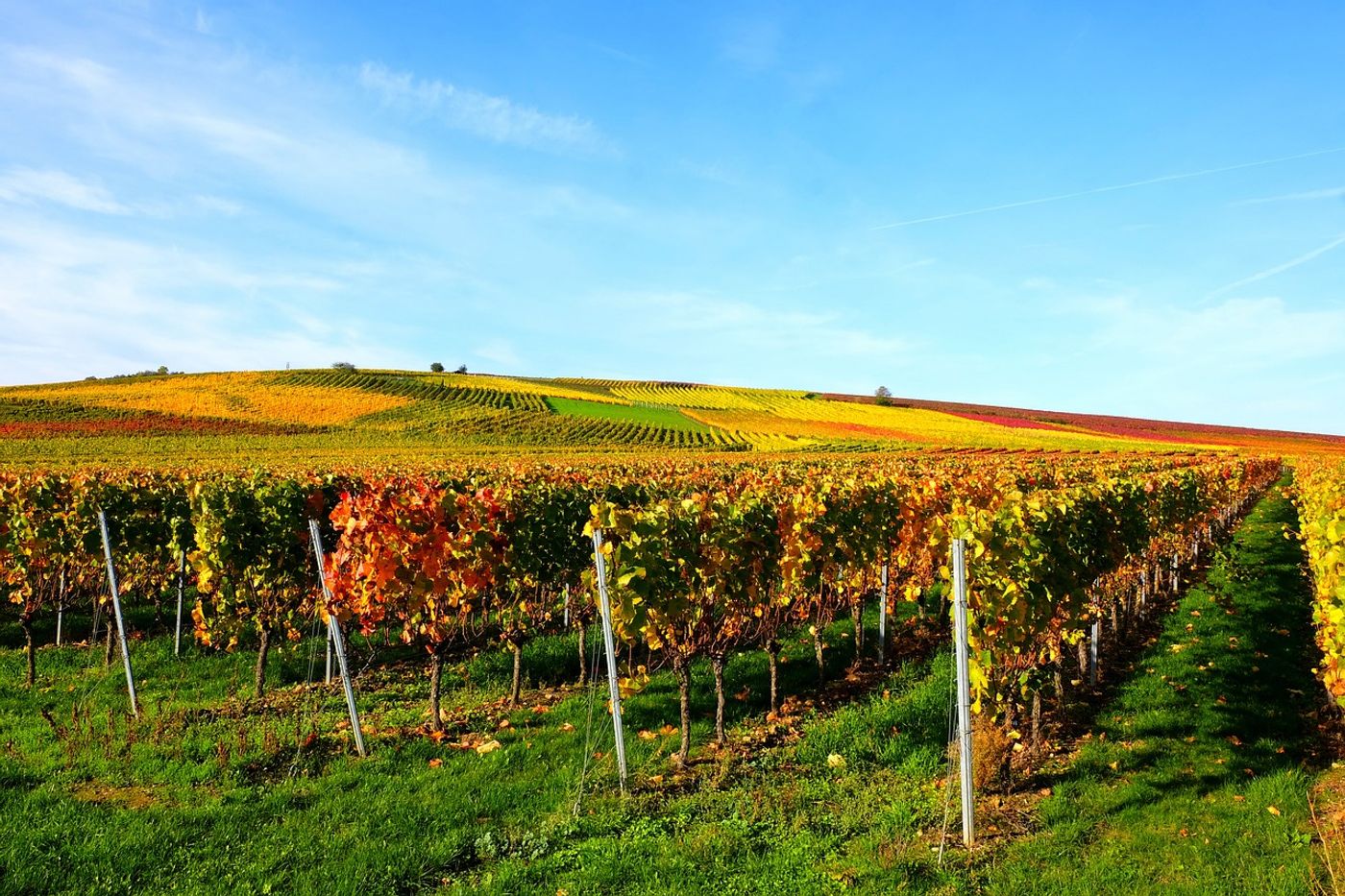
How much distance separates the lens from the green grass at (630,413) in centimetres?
7219

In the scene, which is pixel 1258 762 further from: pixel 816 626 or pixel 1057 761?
pixel 816 626

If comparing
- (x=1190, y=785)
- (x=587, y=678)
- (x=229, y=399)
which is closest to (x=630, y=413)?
(x=229, y=399)

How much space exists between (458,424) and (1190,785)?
67.3m

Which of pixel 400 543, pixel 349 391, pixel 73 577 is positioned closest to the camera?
pixel 400 543

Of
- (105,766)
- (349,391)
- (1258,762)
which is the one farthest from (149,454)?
(1258,762)

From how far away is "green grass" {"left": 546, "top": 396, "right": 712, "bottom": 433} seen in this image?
72.2m

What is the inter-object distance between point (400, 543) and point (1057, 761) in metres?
6.54

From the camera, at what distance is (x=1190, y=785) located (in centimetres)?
597

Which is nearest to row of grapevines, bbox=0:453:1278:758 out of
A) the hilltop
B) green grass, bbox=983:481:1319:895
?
green grass, bbox=983:481:1319:895

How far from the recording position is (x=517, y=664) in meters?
8.27

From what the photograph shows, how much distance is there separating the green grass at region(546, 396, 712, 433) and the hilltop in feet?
0.82

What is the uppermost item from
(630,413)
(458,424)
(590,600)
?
(630,413)

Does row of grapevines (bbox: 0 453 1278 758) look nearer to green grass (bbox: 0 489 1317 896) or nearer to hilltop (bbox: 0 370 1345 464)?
green grass (bbox: 0 489 1317 896)

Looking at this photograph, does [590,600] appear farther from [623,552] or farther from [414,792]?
[414,792]
